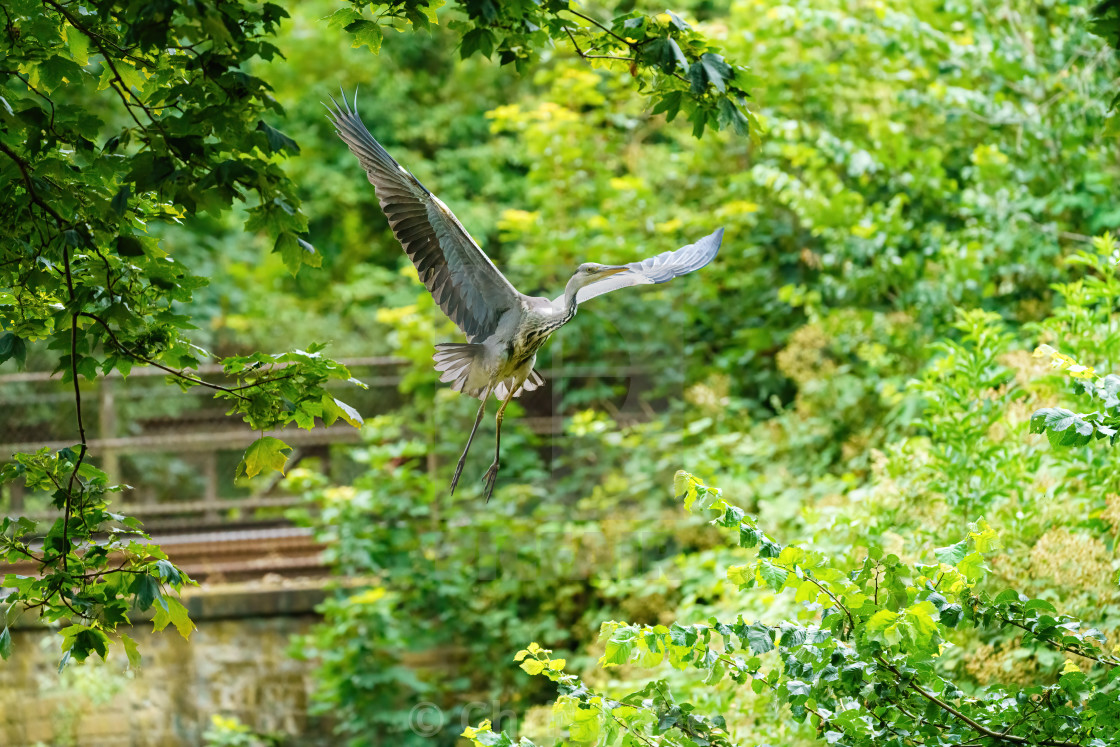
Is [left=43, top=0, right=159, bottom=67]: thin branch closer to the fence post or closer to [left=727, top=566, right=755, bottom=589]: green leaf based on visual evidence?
[left=727, top=566, right=755, bottom=589]: green leaf

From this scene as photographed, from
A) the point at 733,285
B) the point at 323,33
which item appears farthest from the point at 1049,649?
the point at 323,33

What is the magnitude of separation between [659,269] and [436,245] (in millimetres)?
471

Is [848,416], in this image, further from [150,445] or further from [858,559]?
[150,445]

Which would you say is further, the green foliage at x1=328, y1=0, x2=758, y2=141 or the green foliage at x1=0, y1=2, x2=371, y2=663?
the green foliage at x1=328, y1=0, x2=758, y2=141

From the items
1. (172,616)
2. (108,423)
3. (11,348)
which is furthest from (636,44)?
(108,423)

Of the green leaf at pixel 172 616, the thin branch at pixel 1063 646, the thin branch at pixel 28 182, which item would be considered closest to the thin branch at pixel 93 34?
the thin branch at pixel 28 182

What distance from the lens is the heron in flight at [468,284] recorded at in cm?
200

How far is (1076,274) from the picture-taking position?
198 inches

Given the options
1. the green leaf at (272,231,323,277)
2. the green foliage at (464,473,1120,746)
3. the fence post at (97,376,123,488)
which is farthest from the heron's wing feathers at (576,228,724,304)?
the fence post at (97,376,123,488)

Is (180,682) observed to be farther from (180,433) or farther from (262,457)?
(262,457)

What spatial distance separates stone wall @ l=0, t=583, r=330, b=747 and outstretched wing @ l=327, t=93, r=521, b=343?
4.04 m

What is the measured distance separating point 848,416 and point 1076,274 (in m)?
1.31

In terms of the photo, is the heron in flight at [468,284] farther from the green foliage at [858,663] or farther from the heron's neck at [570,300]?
the green foliage at [858,663]

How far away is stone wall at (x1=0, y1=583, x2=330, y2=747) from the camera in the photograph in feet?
17.7
